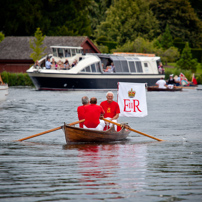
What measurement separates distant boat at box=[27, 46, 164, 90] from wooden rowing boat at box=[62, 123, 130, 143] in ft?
115

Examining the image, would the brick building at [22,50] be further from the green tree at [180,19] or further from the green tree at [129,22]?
the green tree at [180,19]

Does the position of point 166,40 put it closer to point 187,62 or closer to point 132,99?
point 187,62

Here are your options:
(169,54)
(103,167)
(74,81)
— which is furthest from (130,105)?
(169,54)

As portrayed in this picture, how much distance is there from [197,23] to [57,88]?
45.6 m

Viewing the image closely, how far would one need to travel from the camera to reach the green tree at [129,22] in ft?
292

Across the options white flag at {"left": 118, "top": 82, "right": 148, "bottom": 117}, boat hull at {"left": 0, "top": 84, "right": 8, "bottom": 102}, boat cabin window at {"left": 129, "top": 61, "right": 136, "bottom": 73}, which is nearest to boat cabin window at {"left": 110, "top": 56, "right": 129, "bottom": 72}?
boat cabin window at {"left": 129, "top": 61, "right": 136, "bottom": 73}

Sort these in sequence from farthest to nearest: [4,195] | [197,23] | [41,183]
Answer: [197,23] → [41,183] → [4,195]

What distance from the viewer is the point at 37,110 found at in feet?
103

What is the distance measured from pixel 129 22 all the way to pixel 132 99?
232 feet

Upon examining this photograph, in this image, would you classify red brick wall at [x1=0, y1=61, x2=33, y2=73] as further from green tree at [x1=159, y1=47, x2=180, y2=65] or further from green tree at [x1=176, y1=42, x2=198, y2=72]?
green tree at [x1=176, y1=42, x2=198, y2=72]

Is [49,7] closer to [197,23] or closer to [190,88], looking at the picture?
[197,23]

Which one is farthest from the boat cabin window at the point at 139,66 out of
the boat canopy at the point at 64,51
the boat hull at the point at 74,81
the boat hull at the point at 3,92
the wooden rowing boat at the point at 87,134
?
the wooden rowing boat at the point at 87,134

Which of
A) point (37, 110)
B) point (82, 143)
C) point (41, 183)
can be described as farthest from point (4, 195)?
point (37, 110)

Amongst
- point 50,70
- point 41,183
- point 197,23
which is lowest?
point 41,183
